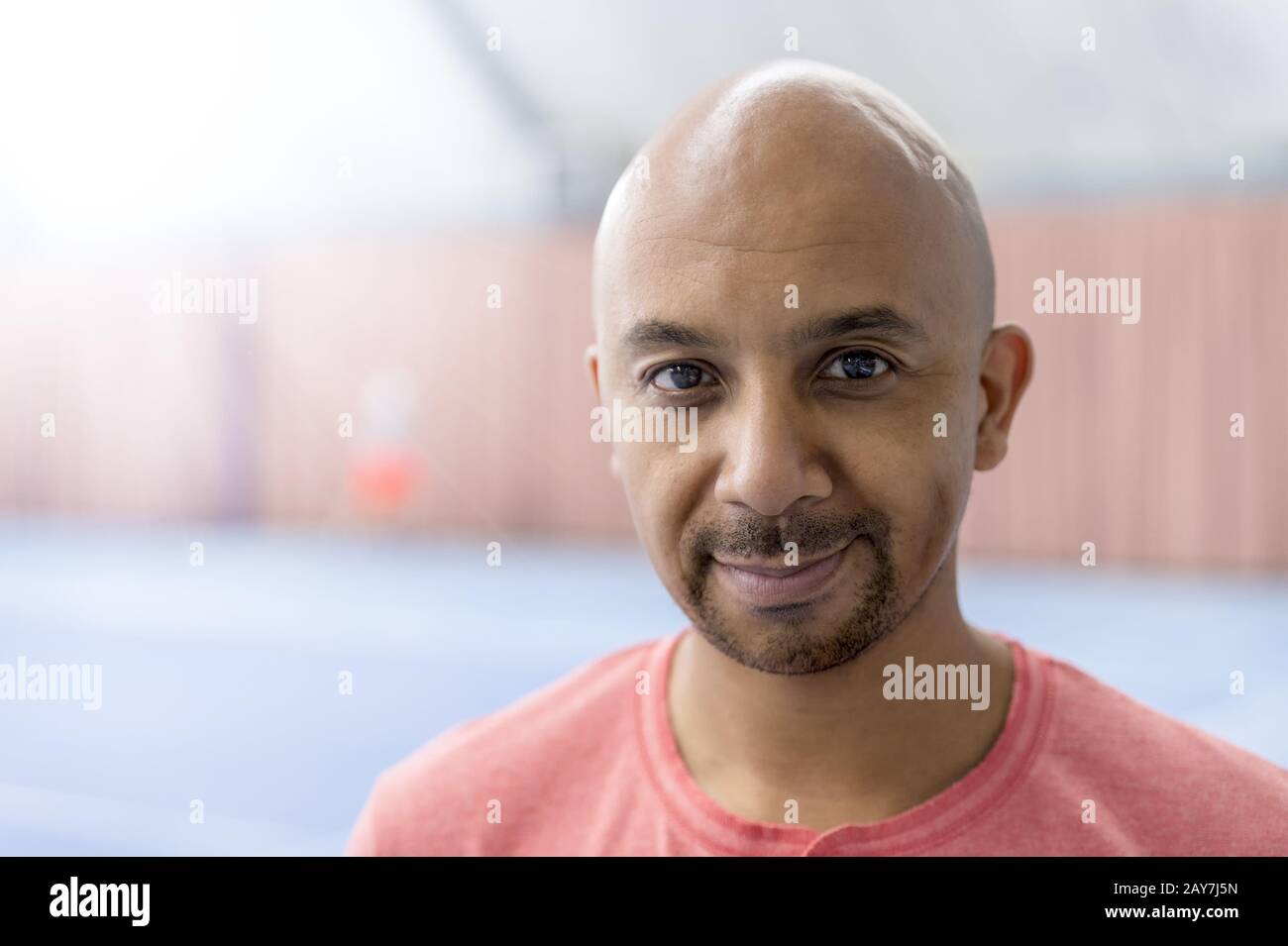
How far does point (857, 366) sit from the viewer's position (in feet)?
3.95

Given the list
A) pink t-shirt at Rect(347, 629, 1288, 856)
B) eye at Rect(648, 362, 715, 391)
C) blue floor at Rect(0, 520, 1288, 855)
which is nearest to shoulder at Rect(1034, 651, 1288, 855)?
pink t-shirt at Rect(347, 629, 1288, 856)

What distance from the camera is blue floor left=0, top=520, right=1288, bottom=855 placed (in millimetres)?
4109

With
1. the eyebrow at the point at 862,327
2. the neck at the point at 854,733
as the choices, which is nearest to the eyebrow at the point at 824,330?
the eyebrow at the point at 862,327

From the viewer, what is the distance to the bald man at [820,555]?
3.84ft

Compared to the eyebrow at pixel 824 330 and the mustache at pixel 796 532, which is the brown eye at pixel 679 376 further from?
the mustache at pixel 796 532

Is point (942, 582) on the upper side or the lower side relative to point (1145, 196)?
lower

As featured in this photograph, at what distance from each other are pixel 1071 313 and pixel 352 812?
6233 millimetres

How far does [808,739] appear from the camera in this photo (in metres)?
1.34

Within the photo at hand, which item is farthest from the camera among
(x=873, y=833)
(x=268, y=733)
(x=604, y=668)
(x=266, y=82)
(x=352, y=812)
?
(x=266, y=82)

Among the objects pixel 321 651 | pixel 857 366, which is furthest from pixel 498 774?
pixel 321 651

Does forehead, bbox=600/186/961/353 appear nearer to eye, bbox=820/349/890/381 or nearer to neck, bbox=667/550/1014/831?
eye, bbox=820/349/890/381

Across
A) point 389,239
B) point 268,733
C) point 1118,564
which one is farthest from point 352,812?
point 389,239

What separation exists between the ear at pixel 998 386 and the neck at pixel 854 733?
129 millimetres
